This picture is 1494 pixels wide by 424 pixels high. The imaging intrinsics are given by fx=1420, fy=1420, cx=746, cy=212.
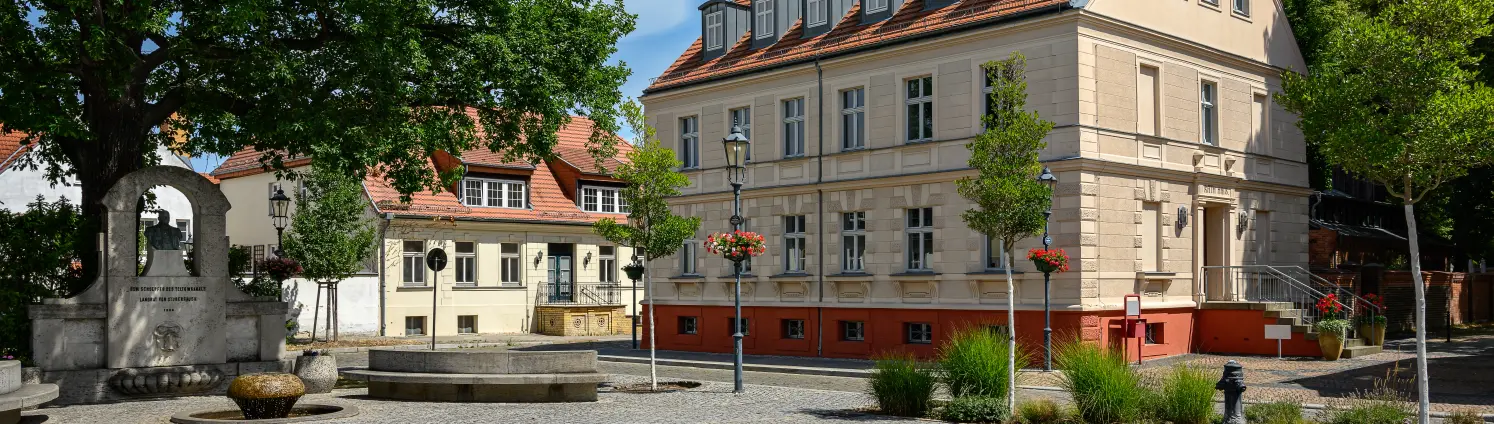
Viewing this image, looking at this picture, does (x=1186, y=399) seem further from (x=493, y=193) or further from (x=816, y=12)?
(x=493, y=193)

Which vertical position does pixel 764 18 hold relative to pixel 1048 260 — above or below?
above

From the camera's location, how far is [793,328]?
3088cm

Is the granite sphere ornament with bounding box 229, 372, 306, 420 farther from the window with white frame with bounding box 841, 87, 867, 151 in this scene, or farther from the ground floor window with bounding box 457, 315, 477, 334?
the ground floor window with bounding box 457, 315, 477, 334

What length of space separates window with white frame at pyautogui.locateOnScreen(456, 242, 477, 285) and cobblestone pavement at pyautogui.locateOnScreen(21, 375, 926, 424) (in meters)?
23.3

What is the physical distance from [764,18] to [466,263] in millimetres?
15468

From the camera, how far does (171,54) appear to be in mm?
19219

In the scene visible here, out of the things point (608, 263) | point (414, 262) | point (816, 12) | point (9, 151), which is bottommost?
point (608, 263)

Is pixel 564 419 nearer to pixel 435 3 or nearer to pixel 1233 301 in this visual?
pixel 435 3

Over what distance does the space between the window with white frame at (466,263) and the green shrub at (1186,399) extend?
31455mm

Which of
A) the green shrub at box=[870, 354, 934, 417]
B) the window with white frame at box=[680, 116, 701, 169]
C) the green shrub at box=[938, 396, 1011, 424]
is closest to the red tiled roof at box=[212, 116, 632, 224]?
the window with white frame at box=[680, 116, 701, 169]

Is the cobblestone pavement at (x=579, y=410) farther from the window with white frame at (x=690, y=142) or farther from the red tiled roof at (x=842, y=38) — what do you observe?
the window with white frame at (x=690, y=142)

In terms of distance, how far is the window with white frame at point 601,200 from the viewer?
48.2 metres

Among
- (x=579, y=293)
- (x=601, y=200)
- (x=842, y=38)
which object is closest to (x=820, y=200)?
(x=842, y=38)

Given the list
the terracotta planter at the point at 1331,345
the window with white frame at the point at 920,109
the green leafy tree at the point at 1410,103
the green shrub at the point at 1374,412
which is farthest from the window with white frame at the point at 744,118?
the green shrub at the point at 1374,412
